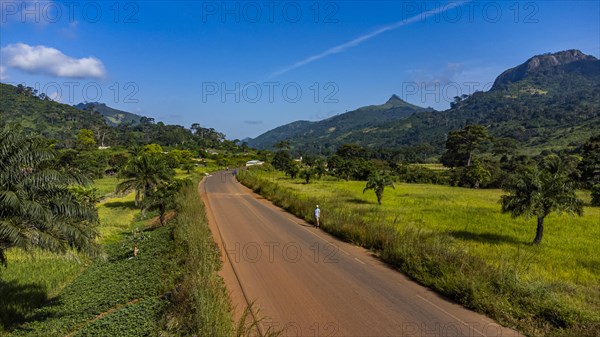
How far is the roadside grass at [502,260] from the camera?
990 centimetres

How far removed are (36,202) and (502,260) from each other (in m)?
16.7

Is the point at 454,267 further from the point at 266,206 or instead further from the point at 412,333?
the point at 266,206

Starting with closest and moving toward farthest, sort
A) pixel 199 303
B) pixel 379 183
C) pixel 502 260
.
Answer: pixel 199 303, pixel 502 260, pixel 379 183

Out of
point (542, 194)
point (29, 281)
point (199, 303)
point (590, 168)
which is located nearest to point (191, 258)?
point (199, 303)

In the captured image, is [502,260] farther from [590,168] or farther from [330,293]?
[590,168]

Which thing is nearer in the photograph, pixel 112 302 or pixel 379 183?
pixel 112 302

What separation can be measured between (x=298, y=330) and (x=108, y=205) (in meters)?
42.7

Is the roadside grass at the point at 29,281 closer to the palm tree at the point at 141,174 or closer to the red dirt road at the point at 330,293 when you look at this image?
the red dirt road at the point at 330,293

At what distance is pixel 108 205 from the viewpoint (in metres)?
45.6

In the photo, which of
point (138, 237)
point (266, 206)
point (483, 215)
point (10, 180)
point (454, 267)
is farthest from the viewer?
point (266, 206)

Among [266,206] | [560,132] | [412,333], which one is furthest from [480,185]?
[560,132]

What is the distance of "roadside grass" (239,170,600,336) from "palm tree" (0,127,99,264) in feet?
38.2

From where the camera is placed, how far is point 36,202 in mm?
10953

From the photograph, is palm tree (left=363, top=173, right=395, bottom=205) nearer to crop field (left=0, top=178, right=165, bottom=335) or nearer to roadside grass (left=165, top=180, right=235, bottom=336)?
crop field (left=0, top=178, right=165, bottom=335)
